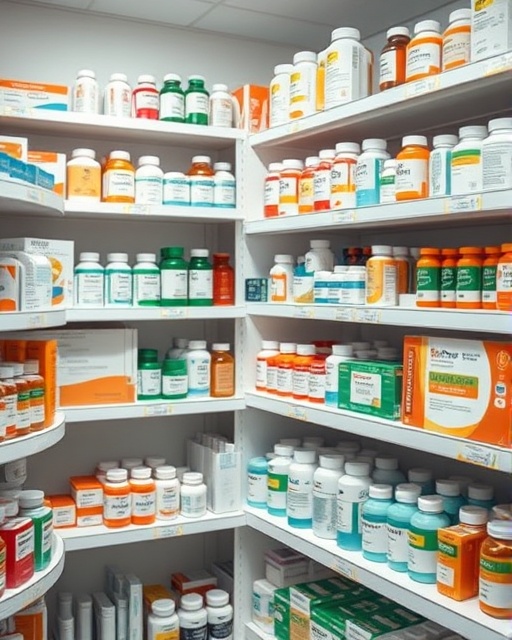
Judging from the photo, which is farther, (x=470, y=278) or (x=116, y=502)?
(x=116, y=502)

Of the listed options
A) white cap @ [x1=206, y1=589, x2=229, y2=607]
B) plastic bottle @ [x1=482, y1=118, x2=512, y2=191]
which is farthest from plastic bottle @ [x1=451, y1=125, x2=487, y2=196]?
white cap @ [x1=206, y1=589, x2=229, y2=607]

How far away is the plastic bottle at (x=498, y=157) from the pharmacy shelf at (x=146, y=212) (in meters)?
1.24

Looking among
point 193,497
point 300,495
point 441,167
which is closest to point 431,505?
point 300,495

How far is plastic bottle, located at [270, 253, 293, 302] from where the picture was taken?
2.83 meters

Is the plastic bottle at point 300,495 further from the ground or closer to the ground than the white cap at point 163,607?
further from the ground

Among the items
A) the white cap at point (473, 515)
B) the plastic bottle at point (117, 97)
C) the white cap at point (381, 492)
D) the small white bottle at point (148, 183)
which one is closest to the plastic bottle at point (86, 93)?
the plastic bottle at point (117, 97)

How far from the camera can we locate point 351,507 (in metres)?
2.43

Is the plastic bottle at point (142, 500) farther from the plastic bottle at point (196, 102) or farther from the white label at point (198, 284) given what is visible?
the plastic bottle at point (196, 102)

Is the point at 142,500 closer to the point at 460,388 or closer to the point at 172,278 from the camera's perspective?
the point at 172,278

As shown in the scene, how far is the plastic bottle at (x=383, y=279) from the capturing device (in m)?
2.31

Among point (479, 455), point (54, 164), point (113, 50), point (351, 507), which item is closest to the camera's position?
point (479, 455)

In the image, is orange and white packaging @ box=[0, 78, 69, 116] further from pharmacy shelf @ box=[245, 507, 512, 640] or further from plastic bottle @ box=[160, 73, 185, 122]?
pharmacy shelf @ box=[245, 507, 512, 640]

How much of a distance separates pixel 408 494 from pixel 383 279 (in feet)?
2.18

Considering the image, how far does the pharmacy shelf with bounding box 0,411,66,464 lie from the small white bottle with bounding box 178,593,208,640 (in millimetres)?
1240
